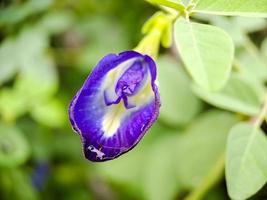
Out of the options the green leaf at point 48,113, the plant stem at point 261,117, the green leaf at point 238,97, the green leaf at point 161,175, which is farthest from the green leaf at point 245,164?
the green leaf at point 48,113

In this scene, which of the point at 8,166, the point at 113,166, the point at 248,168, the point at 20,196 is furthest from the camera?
the point at 113,166

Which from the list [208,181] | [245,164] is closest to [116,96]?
[245,164]

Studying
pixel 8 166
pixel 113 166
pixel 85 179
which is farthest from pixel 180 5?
pixel 85 179

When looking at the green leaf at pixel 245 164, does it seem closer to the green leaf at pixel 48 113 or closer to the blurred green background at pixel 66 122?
the blurred green background at pixel 66 122

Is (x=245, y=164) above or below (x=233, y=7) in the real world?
below

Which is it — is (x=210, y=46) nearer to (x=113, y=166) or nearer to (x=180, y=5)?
(x=180, y=5)

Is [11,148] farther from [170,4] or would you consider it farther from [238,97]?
[170,4]
